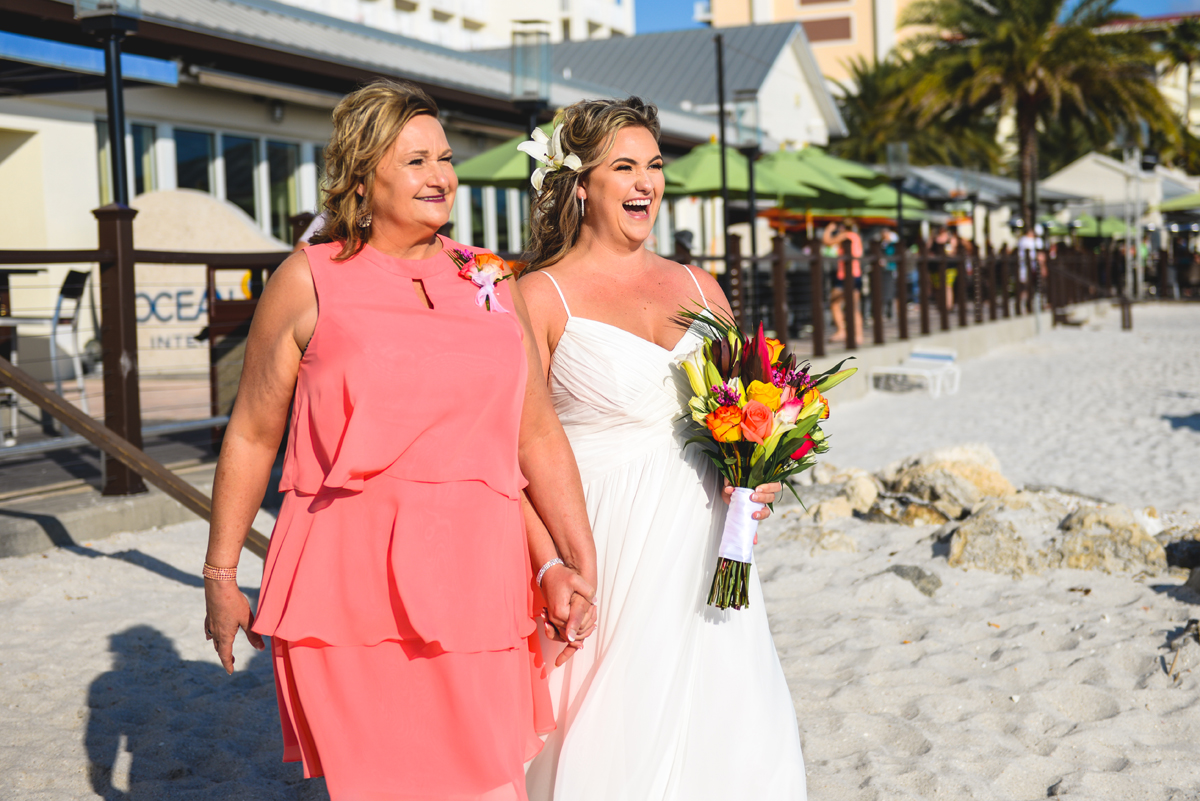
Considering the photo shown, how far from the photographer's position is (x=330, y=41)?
49.3ft

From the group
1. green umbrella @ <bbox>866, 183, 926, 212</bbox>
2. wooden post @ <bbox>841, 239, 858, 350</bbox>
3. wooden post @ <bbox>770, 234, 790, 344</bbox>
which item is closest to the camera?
wooden post @ <bbox>770, 234, 790, 344</bbox>

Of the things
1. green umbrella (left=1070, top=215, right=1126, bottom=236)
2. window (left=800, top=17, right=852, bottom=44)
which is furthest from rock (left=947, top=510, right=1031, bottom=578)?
window (left=800, top=17, right=852, bottom=44)

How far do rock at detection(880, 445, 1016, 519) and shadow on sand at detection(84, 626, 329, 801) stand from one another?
3.95 metres

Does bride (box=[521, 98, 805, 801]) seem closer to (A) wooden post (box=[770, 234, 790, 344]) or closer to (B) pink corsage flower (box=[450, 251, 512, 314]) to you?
(B) pink corsage flower (box=[450, 251, 512, 314])

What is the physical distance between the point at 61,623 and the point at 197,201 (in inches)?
314

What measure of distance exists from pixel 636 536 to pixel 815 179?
45.9ft

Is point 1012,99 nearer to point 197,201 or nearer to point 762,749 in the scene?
point 197,201

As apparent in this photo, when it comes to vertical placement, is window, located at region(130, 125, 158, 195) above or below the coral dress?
above

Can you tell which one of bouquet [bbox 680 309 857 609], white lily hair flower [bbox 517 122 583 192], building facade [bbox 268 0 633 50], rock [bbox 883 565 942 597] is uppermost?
building facade [bbox 268 0 633 50]

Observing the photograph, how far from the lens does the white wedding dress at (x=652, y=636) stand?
2.53m

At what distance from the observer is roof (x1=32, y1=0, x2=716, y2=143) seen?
12062 millimetres

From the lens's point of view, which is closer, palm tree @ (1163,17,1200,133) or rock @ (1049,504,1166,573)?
rock @ (1049,504,1166,573)

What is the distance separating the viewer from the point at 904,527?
21.0 feet

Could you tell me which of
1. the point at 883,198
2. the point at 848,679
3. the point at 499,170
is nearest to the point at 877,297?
the point at 883,198
